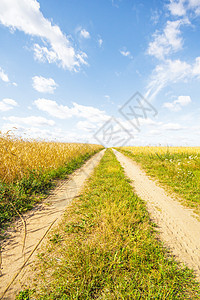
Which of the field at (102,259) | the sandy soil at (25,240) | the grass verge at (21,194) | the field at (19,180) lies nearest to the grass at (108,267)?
the field at (102,259)

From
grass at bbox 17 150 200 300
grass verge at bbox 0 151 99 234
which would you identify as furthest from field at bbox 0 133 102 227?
grass at bbox 17 150 200 300

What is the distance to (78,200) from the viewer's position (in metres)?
4.47

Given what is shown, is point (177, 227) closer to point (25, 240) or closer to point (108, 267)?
point (108, 267)

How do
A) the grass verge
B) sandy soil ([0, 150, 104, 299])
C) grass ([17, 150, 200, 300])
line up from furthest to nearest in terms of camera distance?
1. the grass verge
2. sandy soil ([0, 150, 104, 299])
3. grass ([17, 150, 200, 300])

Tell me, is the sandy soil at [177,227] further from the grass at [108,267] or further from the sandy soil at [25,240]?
the sandy soil at [25,240]

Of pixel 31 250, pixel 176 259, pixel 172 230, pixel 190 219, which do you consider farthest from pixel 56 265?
pixel 190 219

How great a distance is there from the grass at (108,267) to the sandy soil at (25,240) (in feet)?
0.71

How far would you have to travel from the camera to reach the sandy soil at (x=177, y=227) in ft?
8.13

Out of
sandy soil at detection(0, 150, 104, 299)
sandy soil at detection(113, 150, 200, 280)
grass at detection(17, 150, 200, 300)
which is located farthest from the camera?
sandy soil at detection(113, 150, 200, 280)

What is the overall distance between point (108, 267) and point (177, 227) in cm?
234

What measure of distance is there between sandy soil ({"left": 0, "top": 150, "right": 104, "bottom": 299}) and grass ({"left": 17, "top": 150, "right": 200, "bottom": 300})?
0.22 meters

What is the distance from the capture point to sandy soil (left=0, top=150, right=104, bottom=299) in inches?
74.1

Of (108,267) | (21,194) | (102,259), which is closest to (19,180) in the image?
(21,194)

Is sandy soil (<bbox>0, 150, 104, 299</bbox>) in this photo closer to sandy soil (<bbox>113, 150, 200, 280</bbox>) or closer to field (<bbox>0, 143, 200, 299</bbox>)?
field (<bbox>0, 143, 200, 299</bbox>)
